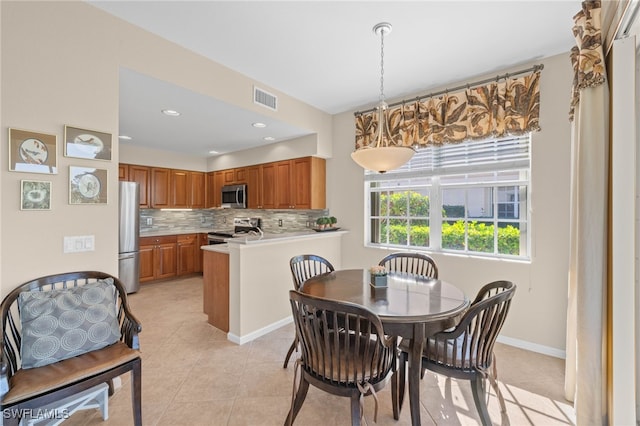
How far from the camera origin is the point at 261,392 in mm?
2133

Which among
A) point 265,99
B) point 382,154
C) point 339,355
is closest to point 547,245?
point 382,154

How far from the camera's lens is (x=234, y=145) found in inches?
196

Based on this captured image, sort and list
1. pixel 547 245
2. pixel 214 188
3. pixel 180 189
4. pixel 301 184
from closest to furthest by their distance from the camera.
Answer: pixel 547 245
pixel 301 184
pixel 180 189
pixel 214 188

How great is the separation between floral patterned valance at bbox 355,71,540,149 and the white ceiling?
220 mm

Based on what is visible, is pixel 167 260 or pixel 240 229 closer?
pixel 167 260

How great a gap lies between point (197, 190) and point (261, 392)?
16.1 ft

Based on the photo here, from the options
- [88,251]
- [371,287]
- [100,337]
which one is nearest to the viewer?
[100,337]

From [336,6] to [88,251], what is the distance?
252 centimetres

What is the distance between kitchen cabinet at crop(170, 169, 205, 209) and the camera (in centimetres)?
568

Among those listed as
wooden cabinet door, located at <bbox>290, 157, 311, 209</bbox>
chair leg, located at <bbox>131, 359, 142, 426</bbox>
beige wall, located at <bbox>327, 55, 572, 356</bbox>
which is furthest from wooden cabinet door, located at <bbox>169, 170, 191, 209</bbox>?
beige wall, located at <bbox>327, 55, 572, 356</bbox>

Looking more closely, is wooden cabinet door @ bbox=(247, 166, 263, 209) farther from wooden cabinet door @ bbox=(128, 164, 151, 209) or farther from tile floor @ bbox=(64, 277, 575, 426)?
tile floor @ bbox=(64, 277, 575, 426)

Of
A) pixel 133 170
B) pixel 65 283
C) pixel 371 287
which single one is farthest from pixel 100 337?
pixel 133 170

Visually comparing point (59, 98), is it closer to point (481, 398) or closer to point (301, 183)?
point (301, 183)

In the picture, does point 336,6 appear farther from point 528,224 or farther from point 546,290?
point 546,290
